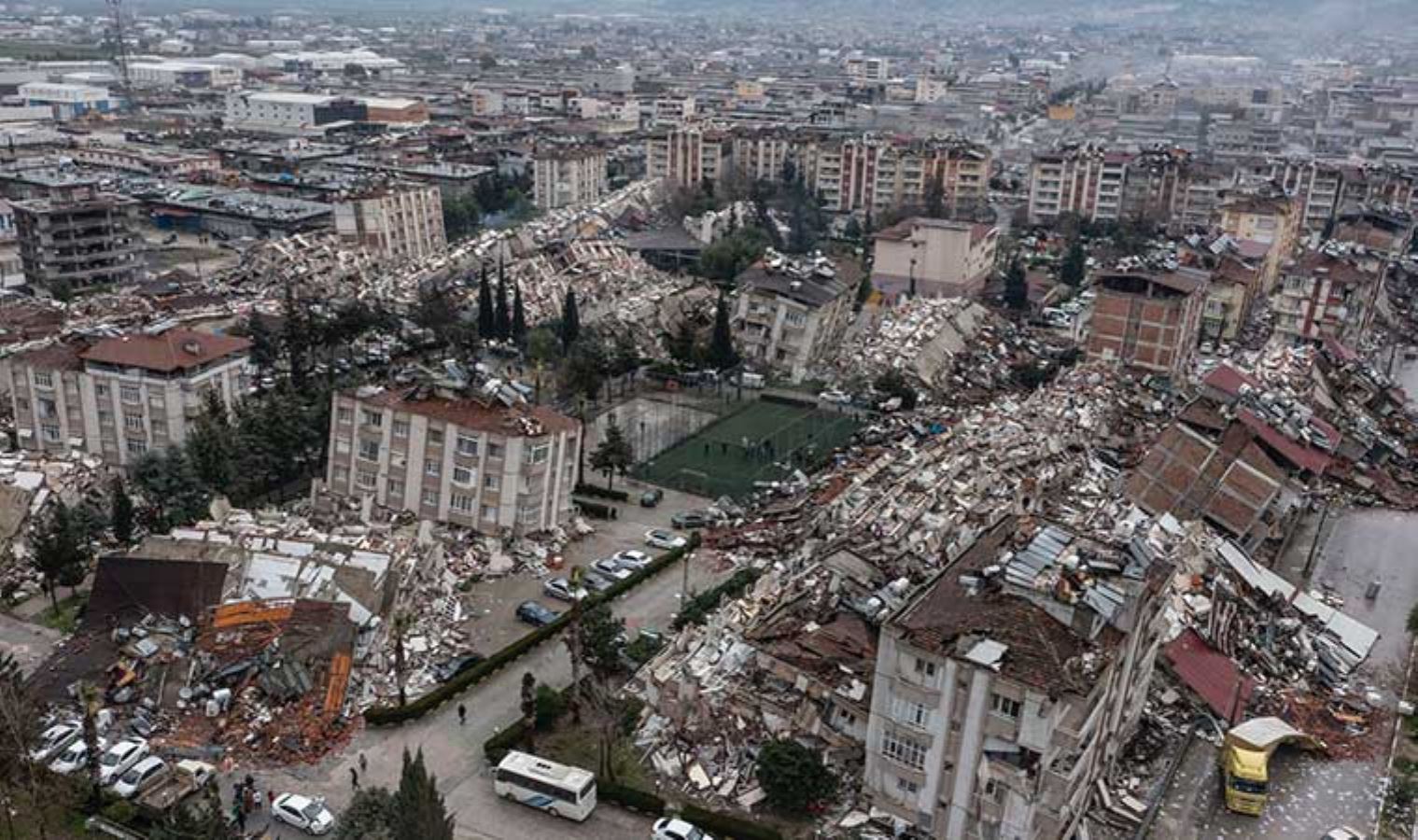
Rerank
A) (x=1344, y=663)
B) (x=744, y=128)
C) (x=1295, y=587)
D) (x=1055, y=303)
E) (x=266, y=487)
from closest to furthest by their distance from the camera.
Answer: (x=1344, y=663)
(x=1295, y=587)
(x=266, y=487)
(x=1055, y=303)
(x=744, y=128)

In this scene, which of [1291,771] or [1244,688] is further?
[1244,688]

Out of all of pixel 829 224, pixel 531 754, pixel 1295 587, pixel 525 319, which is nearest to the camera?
pixel 531 754

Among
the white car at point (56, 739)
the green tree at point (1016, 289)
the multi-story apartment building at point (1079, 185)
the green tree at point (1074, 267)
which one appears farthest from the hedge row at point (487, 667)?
the multi-story apartment building at point (1079, 185)

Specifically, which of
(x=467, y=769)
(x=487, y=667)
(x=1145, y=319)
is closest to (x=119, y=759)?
(x=467, y=769)

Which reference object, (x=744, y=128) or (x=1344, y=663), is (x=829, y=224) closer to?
(x=744, y=128)

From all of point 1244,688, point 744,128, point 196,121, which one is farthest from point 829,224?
point 196,121

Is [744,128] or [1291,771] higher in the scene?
[744,128]

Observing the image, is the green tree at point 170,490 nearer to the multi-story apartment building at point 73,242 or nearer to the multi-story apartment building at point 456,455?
the multi-story apartment building at point 456,455
